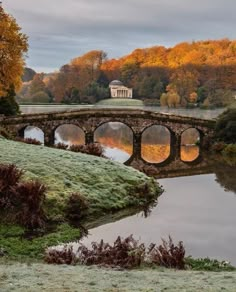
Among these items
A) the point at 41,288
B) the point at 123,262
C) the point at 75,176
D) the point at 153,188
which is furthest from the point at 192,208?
the point at 41,288

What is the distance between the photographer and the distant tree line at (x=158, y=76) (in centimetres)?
10800

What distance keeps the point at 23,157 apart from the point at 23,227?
7.85 meters

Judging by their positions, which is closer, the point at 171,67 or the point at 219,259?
the point at 219,259

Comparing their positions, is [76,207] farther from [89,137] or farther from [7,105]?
[7,105]

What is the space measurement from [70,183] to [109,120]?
3090 centimetres

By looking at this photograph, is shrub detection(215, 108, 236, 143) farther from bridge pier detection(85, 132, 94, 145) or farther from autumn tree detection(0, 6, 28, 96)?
autumn tree detection(0, 6, 28, 96)

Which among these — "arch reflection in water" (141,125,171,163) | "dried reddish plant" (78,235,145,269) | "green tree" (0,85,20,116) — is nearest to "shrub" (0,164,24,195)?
"dried reddish plant" (78,235,145,269)

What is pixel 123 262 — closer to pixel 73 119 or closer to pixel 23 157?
pixel 23 157

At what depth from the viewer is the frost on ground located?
28.5ft

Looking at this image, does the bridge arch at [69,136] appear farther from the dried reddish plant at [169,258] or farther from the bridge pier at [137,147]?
Result: the dried reddish plant at [169,258]

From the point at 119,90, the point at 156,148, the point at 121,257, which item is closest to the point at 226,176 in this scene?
the point at 156,148

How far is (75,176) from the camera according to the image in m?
22.8

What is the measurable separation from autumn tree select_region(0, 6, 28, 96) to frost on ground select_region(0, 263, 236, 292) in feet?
113

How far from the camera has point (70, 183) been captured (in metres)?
21.5
